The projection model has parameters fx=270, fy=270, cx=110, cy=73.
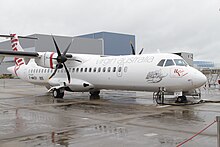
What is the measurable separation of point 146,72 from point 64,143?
8614mm

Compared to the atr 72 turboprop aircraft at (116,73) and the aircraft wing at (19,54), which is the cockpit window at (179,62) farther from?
the aircraft wing at (19,54)

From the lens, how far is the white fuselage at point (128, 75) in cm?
1291

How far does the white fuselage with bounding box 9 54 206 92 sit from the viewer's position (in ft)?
42.3

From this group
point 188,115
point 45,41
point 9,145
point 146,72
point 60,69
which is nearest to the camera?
point 9,145

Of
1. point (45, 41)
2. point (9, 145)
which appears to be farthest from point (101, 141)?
point (45, 41)

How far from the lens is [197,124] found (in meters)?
8.18

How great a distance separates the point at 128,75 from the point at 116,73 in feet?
3.08

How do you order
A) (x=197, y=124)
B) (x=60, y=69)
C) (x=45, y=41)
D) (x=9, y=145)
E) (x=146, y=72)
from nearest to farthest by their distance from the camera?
(x=9, y=145), (x=197, y=124), (x=146, y=72), (x=60, y=69), (x=45, y=41)

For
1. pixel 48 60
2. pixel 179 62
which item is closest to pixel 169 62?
pixel 179 62

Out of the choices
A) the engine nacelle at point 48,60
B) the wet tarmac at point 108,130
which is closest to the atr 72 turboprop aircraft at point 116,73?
the engine nacelle at point 48,60

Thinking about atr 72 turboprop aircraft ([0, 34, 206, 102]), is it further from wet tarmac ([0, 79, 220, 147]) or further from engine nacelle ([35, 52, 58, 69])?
wet tarmac ([0, 79, 220, 147])

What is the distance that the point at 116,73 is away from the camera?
612 inches

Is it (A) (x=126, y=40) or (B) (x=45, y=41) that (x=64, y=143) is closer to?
(B) (x=45, y=41)

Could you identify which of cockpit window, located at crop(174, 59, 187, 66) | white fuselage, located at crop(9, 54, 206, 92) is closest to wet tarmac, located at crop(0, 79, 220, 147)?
white fuselage, located at crop(9, 54, 206, 92)
